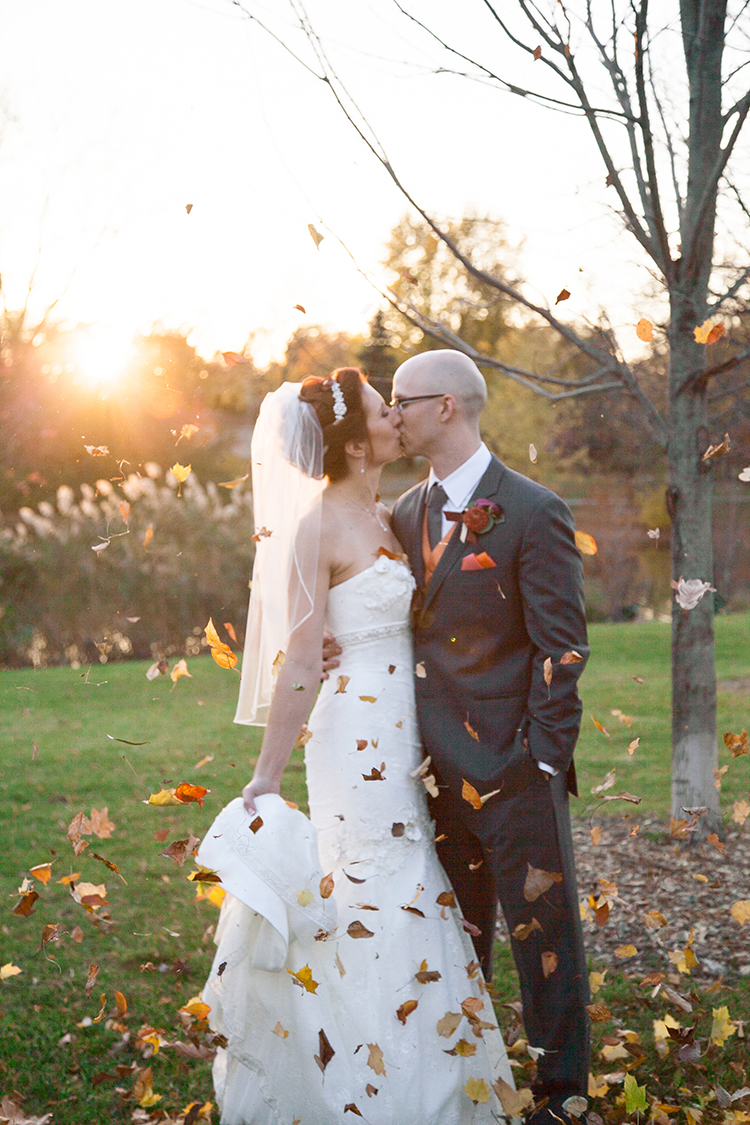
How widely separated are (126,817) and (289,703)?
3.53 m

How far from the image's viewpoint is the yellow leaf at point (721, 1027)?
2.95 m

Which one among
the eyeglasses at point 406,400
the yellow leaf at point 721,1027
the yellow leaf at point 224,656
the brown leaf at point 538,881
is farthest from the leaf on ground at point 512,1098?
the eyeglasses at point 406,400

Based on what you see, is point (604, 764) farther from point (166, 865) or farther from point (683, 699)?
point (166, 865)

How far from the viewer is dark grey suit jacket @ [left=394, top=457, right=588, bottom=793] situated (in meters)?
2.63

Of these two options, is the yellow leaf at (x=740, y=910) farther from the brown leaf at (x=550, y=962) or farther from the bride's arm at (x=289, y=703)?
the bride's arm at (x=289, y=703)

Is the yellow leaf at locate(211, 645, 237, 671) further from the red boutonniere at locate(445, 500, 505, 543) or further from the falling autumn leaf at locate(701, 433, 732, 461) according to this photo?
the falling autumn leaf at locate(701, 433, 732, 461)

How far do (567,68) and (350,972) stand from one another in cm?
352

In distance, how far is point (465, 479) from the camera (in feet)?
9.61

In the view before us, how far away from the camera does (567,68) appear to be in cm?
367

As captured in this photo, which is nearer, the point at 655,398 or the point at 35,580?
the point at 655,398

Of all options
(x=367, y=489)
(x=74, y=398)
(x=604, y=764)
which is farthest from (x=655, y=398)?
(x=74, y=398)

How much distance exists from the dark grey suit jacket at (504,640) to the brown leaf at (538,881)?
288mm

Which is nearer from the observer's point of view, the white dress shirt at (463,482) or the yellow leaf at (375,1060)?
the yellow leaf at (375,1060)

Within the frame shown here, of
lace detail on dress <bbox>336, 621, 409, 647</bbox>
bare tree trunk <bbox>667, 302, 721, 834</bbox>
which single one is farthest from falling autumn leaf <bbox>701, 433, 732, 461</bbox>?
lace detail on dress <bbox>336, 621, 409, 647</bbox>
